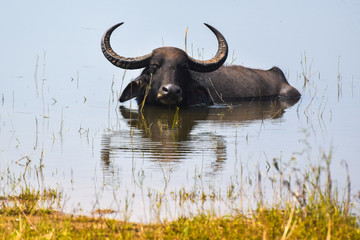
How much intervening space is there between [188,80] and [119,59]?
1709mm

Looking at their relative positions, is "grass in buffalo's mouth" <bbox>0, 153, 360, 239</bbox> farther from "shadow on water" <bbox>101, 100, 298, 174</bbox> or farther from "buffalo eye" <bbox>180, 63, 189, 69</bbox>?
"buffalo eye" <bbox>180, 63, 189, 69</bbox>

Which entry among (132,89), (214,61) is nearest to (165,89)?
(132,89)

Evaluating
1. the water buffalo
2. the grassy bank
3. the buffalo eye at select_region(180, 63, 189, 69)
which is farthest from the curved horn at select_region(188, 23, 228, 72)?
the grassy bank

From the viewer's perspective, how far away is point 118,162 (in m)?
6.76

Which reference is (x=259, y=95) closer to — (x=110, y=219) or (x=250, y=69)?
(x=250, y=69)

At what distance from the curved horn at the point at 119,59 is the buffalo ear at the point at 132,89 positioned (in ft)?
1.41

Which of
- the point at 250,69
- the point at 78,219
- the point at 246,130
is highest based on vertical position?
the point at 250,69

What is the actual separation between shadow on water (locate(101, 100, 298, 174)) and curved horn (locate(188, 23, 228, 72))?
1.01m

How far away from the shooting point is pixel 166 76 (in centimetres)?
1250

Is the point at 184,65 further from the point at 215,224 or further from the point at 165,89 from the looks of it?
the point at 215,224

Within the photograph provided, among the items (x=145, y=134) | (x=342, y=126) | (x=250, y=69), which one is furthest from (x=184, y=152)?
(x=250, y=69)

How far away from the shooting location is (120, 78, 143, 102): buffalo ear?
43.5ft

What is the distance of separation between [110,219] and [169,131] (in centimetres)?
465

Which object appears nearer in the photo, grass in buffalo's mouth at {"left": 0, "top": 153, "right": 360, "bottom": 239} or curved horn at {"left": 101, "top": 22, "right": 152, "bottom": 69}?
grass in buffalo's mouth at {"left": 0, "top": 153, "right": 360, "bottom": 239}
